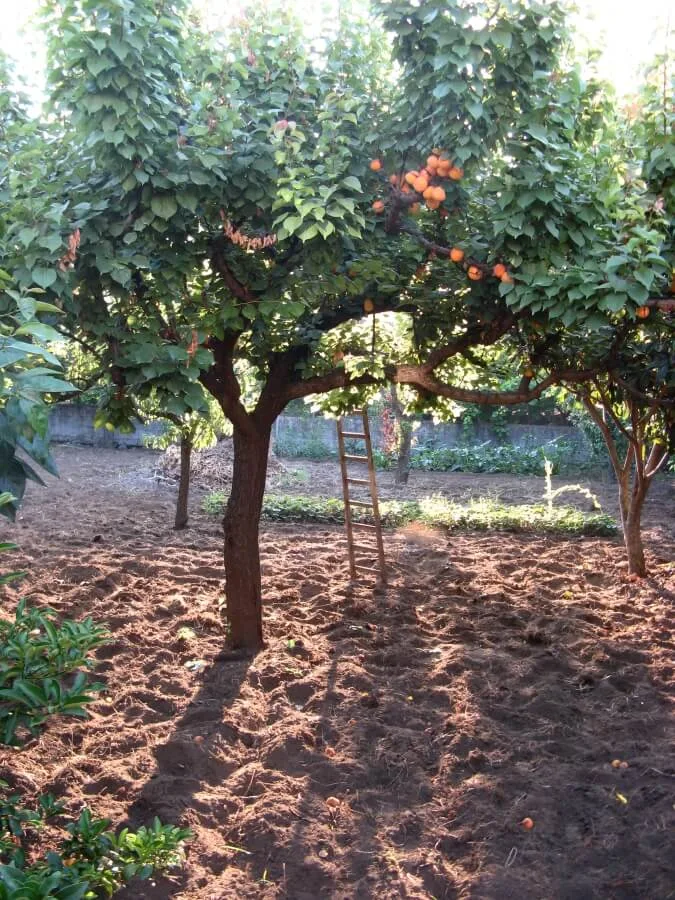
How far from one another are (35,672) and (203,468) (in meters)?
12.1

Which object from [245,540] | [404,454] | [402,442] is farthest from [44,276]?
[404,454]

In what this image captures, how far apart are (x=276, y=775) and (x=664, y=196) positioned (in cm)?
343

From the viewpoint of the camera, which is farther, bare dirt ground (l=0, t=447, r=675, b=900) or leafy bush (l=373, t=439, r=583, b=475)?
leafy bush (l=373, t=439, r=583, b=475)

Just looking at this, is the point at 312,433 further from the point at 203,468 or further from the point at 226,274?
the point at 226,274

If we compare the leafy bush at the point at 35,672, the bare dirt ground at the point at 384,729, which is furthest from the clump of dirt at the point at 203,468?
the leafy bush at the point at 35,672

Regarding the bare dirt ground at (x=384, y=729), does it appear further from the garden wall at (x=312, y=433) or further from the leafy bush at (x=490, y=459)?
the garden wall at (x=312, y=433)

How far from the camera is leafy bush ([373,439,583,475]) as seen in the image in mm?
16828

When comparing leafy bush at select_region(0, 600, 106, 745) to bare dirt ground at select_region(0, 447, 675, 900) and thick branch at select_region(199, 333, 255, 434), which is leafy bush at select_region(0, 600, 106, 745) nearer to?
bare dirt ground at select_region(0, 447, 675, 900)

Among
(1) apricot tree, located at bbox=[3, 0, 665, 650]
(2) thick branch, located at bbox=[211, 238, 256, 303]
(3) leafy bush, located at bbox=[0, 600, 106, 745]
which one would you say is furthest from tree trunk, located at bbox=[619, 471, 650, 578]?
(3) leafy bush, located at bbox=[0, 600, 106, 745]

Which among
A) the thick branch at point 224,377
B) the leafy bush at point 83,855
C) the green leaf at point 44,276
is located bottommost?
the leafy bush at point 83,855

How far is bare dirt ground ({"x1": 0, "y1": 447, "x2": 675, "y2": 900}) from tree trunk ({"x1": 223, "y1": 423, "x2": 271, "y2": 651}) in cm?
24

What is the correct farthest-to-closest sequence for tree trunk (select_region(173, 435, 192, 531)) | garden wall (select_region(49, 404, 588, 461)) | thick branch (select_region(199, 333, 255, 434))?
1. garden wall (select_region(49, 404, 588, 461))
2. tree trunk (select_region(173, 435, 192, 531))
3. thick branch (select_region(199, 333, 255, 434))

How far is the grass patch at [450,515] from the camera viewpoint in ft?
33.4

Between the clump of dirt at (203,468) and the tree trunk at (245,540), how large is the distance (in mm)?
7735
